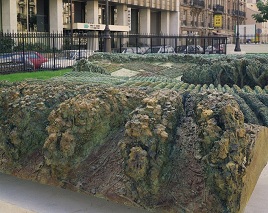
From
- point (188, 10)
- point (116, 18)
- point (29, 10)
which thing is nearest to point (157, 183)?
point (29, 10)

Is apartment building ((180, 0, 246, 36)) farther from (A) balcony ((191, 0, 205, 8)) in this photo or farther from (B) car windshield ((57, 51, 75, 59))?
(B) car windshield ((57, 51, 75, 59))

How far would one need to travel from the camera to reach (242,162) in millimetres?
3414

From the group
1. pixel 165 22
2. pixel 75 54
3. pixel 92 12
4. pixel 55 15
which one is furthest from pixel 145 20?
pixel 75 54

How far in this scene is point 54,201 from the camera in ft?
14.8

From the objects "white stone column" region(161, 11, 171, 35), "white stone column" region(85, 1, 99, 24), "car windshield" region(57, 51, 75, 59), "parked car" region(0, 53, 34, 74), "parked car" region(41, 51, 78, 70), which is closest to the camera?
"parked car" region(0, 53, 34, 74)

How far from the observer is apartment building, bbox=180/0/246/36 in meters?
63.5

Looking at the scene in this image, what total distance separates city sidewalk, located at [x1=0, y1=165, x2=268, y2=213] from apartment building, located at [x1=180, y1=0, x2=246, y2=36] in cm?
5467

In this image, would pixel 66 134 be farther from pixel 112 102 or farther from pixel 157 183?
pixel 157 183

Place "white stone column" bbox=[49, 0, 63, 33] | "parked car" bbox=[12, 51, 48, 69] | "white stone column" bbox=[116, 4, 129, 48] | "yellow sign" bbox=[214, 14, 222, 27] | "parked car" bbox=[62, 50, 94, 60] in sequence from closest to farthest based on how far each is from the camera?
"parked car" bbox=[12, 51, 48, 69] < "parked car" bbox=[62, 50, 94, 60] < "white stone column" bbox=[49, 0, 63, 33] < "white stone column" bbox=[116, 4, 129, 48] < "yellow sign" bbox=[214, 14, 222, 27]

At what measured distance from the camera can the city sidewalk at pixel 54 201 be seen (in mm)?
4285

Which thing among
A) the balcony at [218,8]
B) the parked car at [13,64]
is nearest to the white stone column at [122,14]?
the balcony at [218,8]

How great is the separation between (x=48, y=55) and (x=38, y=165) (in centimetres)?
2177

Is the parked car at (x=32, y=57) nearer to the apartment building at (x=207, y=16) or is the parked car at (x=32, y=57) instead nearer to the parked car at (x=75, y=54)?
the parked car at (x=75, y=54)

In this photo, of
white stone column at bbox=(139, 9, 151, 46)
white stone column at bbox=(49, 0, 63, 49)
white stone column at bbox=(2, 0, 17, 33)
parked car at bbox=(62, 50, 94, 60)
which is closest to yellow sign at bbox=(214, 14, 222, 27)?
white stone column at bbox=(139, 9, 151, 46)
